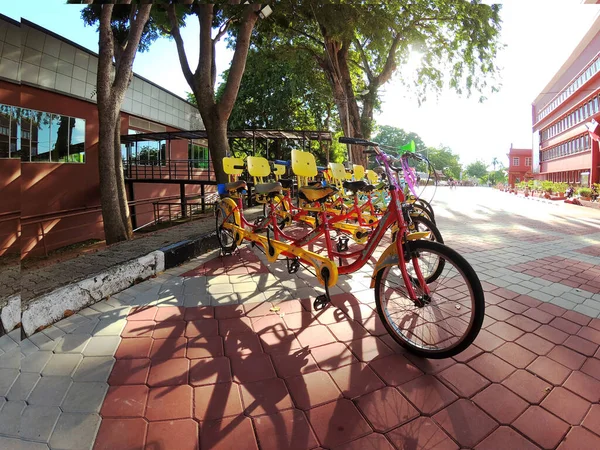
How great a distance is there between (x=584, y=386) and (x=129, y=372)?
7.46 ft

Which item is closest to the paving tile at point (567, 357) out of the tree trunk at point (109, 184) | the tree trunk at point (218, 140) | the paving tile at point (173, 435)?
the paving tile at point (173, 435)

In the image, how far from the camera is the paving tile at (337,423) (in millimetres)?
1208

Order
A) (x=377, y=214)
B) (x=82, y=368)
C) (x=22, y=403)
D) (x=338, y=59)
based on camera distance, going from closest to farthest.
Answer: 1. (x=22, y=403)
2. (x=82, y=368)
3. (x=377, y=214)
4. (x=338, y=59)

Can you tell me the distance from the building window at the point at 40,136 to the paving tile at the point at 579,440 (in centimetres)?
207

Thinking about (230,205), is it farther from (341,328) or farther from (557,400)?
(557,400)

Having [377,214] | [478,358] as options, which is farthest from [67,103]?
[478,358]

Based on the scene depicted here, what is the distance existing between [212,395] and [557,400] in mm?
1593

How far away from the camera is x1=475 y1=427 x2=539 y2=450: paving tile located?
46.0 inches

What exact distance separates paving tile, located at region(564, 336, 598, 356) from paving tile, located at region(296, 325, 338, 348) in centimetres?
143

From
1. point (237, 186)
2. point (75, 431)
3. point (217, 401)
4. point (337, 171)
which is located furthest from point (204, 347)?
point (337, 171)

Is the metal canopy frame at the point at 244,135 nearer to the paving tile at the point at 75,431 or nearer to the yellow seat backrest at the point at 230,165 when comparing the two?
the yellow seat backrest at the point at 230,165

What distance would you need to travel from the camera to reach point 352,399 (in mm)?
1418

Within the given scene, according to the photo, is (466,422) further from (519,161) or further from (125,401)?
(519,161)

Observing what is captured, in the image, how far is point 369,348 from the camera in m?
1.83
